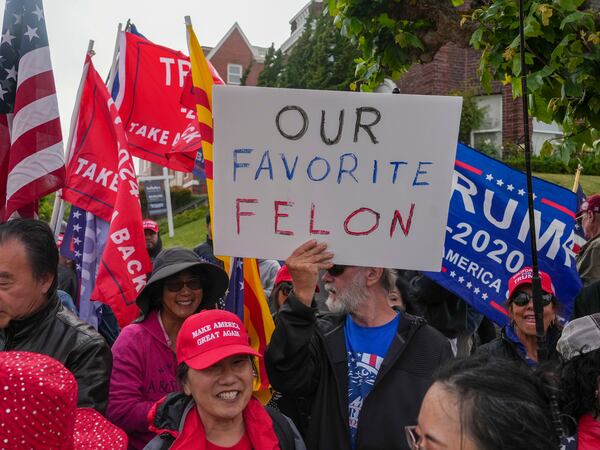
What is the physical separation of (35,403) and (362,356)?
153cm

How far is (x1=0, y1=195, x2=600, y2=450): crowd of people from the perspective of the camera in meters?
1.67

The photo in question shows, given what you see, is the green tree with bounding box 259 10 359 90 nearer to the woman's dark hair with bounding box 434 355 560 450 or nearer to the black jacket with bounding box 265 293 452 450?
the black jacket with bounding box 265 293 452 450

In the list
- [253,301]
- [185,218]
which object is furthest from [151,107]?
[185,218]

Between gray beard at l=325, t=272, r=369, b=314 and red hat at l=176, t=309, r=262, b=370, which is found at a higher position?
gray beard at l=325, t=272, r=369, b=314

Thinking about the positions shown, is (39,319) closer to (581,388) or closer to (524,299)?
(581,388)

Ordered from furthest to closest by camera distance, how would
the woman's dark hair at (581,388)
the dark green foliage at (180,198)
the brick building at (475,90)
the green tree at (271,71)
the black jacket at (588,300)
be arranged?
the green tree at (271,71)
the dark green foliage at (180,198)
the brick building at (475,90)
the black jacket at (588,300)
the woman's dark hair at (581,388)

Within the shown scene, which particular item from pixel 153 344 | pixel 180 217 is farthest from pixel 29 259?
pixel 180 217

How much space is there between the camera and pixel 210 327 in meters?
2.61

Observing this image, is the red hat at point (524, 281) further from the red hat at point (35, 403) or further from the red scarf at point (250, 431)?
the red hat at point (35, 403)

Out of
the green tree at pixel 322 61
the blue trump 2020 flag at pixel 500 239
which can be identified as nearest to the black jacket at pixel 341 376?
the blue trump 2020 flag at pixel 500 239

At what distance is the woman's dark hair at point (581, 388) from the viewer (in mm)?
2131

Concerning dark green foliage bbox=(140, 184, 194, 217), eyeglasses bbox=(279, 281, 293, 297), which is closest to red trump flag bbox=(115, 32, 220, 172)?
eyeglasses bbox=(279, 281, 293, 297)

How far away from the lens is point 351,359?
2803 mm

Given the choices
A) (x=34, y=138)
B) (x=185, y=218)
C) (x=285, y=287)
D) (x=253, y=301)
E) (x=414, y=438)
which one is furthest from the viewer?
(x=185, y=218)
